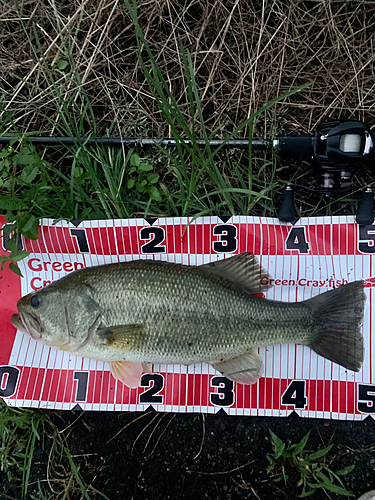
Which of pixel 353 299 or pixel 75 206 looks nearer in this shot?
pixel 353 299

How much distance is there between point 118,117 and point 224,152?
819 millimetres

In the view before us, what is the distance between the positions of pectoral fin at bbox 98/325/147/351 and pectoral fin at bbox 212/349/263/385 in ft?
1.73

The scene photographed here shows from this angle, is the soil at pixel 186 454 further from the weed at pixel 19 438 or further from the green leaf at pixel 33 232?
the green leaf at pixel 33 232

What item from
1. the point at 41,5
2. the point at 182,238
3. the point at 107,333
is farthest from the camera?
the point at 41,5

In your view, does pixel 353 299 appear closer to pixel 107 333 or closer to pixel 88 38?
pixel 107 333

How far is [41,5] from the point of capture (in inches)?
106

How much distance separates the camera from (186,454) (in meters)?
2.53

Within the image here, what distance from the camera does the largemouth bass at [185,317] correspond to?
7.15ft

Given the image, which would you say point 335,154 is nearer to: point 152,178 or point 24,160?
point 152,178

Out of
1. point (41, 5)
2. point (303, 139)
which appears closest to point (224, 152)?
point (303, 139)

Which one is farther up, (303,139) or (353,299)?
(303,139)

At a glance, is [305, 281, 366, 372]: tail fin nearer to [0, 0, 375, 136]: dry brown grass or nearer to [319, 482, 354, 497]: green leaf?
[319, 482, 354, 497]: green leaf

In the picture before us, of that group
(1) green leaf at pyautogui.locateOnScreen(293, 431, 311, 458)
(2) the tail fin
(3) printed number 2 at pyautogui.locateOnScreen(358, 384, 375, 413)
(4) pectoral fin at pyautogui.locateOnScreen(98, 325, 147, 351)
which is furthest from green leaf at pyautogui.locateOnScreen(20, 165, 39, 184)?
(3) printed number 2 at pyautogui.locateOnScreen(358, 384, 375, 413)

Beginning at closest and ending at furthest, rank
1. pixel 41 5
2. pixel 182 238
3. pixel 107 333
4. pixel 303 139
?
1. pixel 107 333
2. pixel 303 139
3. pixel 182 238
4. pixel 41 5
